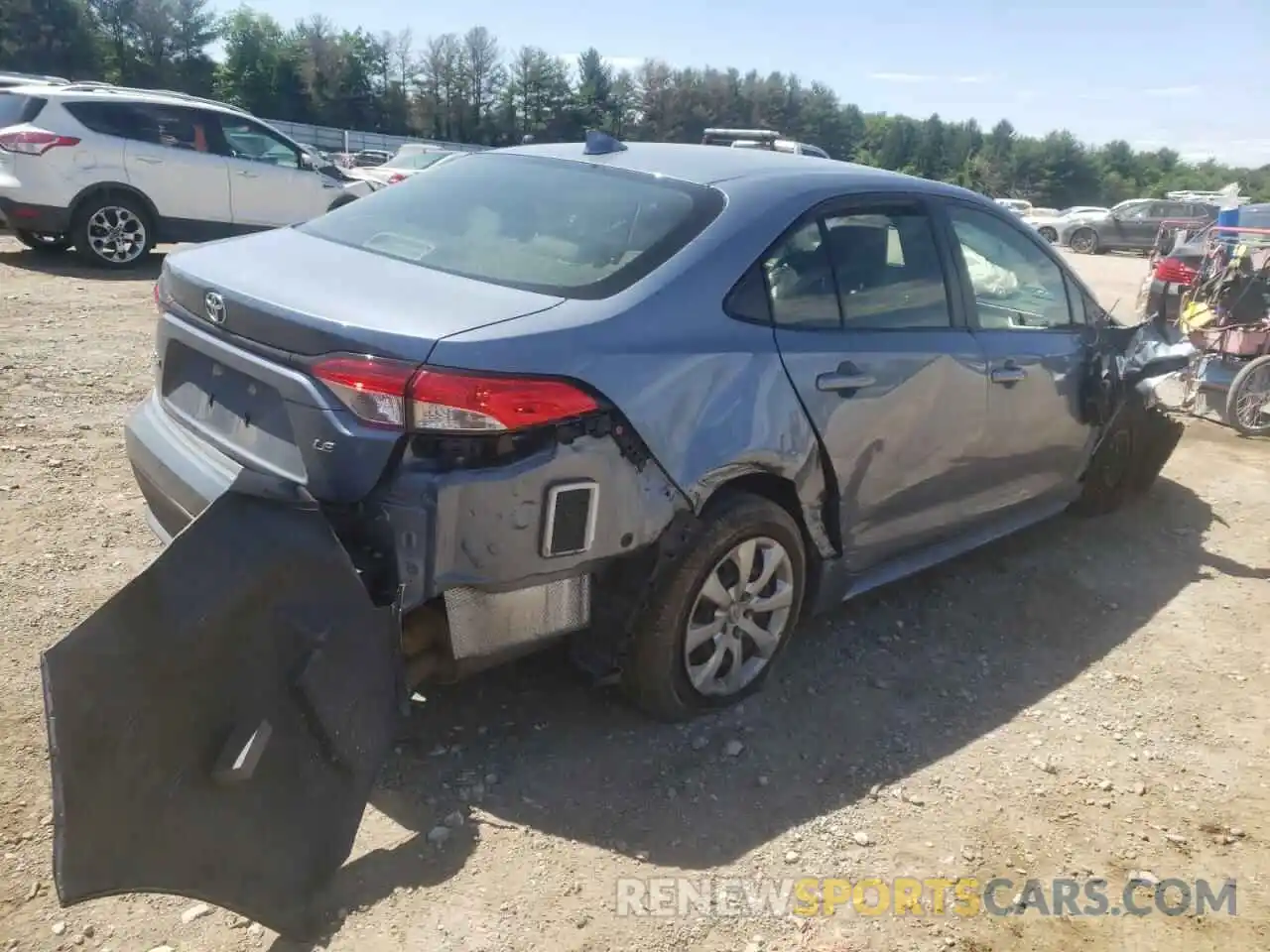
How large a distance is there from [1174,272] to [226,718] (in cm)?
888

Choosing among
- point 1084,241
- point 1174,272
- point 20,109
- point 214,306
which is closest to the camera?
point 214,306

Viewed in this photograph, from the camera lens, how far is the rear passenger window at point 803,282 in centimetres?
325

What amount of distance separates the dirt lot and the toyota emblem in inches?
50.5

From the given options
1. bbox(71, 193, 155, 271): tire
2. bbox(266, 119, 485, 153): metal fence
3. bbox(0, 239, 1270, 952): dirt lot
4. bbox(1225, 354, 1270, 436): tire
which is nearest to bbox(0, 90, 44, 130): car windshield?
bbox(71, 193, 155, 271): tire

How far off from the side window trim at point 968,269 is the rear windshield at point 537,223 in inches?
47.1

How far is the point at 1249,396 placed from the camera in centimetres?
747

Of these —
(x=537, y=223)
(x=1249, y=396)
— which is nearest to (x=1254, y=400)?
(x=1249, y=396)

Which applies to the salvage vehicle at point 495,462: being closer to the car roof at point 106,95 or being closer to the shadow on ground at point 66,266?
the shadow on ground at point 66,266

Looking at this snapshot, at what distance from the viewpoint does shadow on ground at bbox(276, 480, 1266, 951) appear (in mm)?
2848

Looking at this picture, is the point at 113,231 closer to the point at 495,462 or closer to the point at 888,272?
the point at 888,272

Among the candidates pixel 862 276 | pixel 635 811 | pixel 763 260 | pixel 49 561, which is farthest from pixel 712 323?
pixel 49 561

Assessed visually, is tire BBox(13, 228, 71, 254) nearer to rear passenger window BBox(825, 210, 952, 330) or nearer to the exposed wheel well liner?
rear passenger window BBox(825, 210, 952, 330)

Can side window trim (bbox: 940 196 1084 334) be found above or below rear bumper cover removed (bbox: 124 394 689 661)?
above

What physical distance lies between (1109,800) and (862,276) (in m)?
1.85
